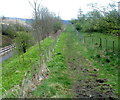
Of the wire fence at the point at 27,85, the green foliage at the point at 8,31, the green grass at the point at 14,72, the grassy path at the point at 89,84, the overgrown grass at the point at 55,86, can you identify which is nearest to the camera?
the wire fence at the point at 27,85

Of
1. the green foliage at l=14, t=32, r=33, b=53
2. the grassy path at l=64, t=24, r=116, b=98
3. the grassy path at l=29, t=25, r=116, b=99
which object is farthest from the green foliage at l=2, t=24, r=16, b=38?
the grassy path at l=29, t=25, r=116, b=99

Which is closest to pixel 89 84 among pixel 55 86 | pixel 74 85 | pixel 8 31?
pixel 74 85

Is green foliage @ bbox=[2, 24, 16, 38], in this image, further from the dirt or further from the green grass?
the dirt

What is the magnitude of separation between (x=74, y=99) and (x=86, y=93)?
90 centimetres

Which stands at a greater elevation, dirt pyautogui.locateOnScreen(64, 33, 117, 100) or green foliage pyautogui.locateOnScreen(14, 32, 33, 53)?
green foliage pyautogui.locateOnScreen(14, 32, 33, 53)

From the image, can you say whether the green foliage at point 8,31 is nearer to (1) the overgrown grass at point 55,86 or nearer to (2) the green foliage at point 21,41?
(2) the green foliage at point 21,41

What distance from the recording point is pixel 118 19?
13.6 metres

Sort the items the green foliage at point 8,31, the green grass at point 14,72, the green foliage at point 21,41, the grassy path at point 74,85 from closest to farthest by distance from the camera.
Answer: the grassy path at point 74,85 → the green grass at point 14,72 → the green foliage at point 21,41 → the green foliage at point 8,31

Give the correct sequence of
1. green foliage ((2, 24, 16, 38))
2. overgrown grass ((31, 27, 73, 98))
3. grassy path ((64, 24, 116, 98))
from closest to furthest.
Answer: overgrown grass ((31, 27, 73, 98)) < grassy path ((64, 24, 116, 98)) < green foliage ((2, 24, 16, 38))

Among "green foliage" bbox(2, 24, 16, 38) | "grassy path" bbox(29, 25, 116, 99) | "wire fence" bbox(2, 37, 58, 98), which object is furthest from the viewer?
"green foliage" bbox(2, 24, 16, 38)

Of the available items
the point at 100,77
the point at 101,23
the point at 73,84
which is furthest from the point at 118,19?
the point at 73,84

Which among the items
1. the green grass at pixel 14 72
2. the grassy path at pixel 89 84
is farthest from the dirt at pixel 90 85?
the green grass at pixel 14 72

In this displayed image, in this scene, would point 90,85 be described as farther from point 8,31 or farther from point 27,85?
point 8,31

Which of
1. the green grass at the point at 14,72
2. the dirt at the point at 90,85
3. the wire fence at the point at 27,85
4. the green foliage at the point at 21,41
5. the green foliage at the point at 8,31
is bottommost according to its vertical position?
the green grass at the point at 14,72
